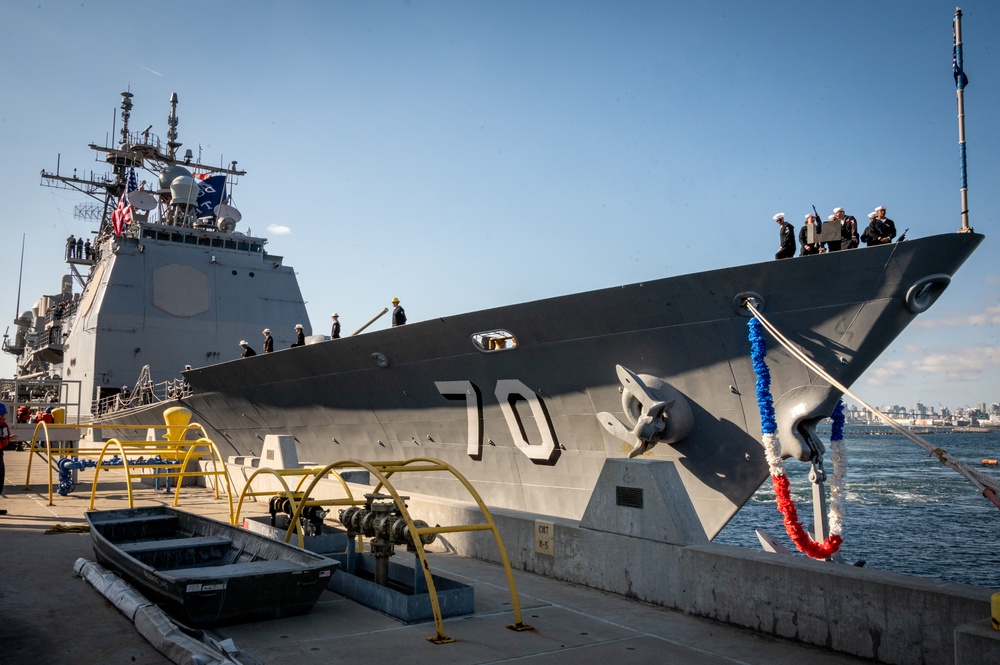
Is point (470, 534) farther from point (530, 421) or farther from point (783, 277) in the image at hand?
point (783, 277)

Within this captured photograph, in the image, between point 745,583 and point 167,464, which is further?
point 167,464

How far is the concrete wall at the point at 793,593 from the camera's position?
146 inches

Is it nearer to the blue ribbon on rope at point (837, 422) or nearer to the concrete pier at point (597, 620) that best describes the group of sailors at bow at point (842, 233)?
the blue ribbon on rope at point (837, 422)

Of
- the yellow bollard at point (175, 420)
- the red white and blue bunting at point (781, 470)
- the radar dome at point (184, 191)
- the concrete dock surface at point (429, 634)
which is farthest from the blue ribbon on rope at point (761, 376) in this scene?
the radar dome at point (184, 191)

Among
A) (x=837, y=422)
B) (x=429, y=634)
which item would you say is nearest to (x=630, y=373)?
(x=837, y=422)

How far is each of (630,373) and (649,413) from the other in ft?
1.86

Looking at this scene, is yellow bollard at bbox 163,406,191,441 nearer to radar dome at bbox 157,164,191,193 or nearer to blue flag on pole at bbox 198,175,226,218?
blue flag on pole at bbox 198,175,226,218

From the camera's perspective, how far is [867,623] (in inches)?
157

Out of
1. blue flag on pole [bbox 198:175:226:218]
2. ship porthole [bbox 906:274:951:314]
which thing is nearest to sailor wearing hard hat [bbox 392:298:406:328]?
ship porthole [bbox 906:274:951:314]

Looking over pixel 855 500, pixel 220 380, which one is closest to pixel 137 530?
pixel 220 380

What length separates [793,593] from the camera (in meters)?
4.34

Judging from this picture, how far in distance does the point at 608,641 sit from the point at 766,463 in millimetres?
4705

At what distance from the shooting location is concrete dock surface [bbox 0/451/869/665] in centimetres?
401

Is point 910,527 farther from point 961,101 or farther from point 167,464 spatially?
point 167,464
